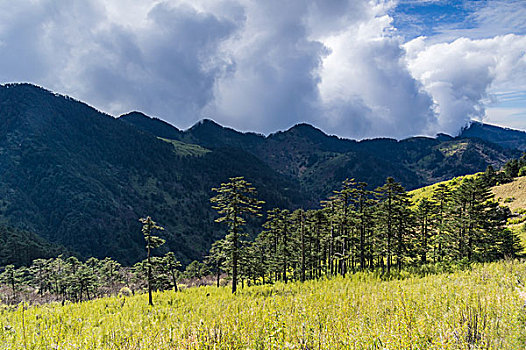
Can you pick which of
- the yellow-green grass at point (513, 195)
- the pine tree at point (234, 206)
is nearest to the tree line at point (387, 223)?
the pine tree at point (234, 206)

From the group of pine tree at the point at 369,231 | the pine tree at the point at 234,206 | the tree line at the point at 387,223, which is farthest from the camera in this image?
the tree line at the point at 387,223

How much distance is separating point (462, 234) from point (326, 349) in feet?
110

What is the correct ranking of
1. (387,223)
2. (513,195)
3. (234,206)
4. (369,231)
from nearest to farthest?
(234,206), (387,223), (369,231), (513,195)

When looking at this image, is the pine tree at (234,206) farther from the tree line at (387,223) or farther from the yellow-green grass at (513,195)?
the yellow-green grass at (513,195)

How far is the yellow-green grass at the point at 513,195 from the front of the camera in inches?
1844

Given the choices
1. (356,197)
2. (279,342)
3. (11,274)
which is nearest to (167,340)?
(279,342)

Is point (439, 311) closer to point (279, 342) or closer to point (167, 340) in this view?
point (279, 342)

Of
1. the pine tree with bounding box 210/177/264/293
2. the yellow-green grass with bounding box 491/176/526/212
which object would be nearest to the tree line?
the pine tree with bounding box 210/177/264/293

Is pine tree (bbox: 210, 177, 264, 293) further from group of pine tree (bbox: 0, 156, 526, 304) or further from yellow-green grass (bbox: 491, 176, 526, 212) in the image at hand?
yellow-green grass (bbox: 491, 176, 526, 212)

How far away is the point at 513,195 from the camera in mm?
51875

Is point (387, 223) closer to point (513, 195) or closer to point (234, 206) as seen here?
point (234, 206)

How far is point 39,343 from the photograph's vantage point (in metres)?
7.70

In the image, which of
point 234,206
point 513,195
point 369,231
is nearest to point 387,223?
point 369,231

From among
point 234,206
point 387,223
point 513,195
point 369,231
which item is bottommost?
point 369,231
